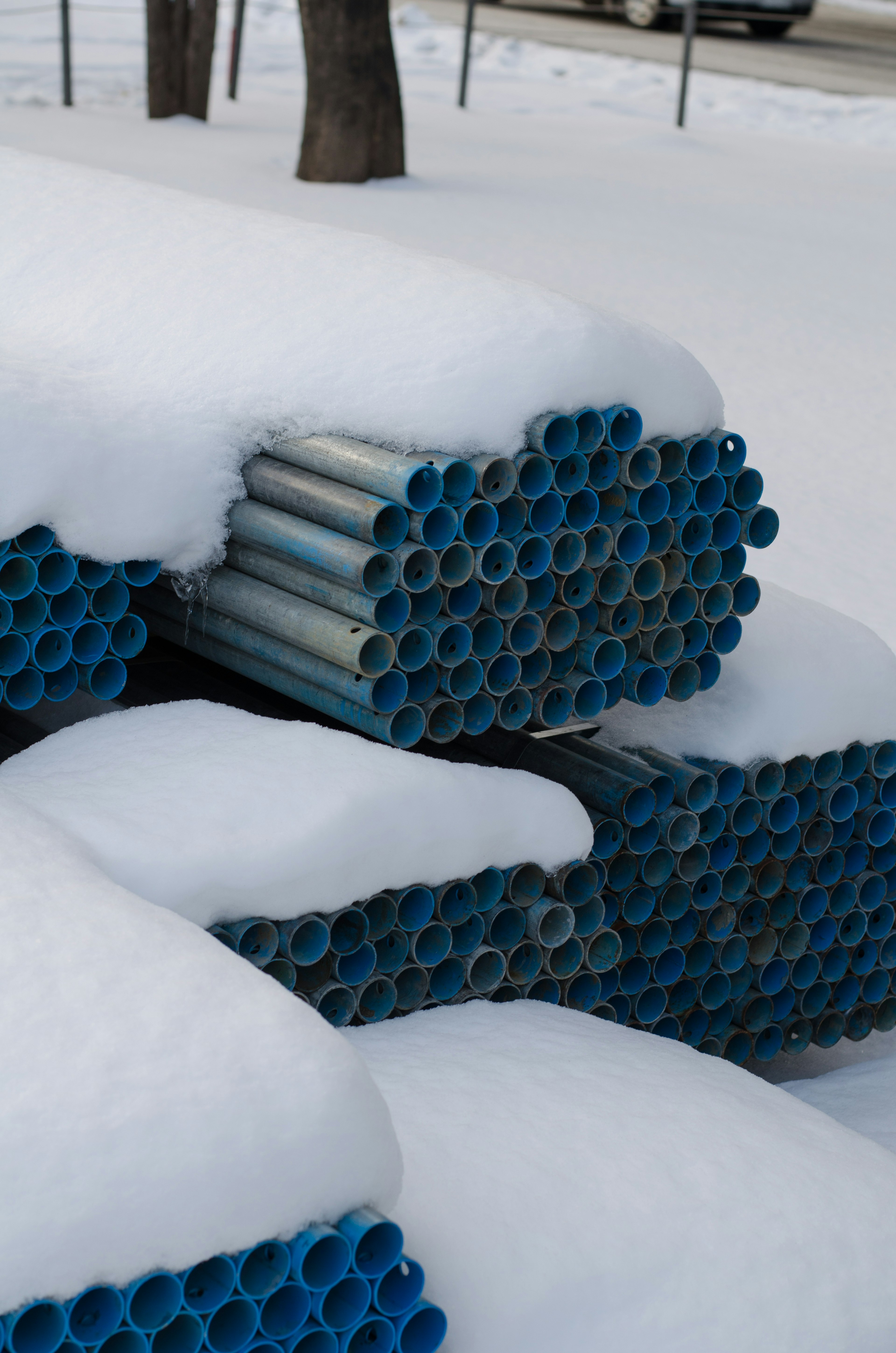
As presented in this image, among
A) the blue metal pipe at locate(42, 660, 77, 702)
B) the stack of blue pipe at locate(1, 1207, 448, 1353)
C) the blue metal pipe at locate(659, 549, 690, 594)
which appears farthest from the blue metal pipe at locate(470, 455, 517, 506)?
the stack of blue pipe at locate(1, 1207, 448, 1353)

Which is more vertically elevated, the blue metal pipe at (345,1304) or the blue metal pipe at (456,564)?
the blue metal pipe at (456,564)

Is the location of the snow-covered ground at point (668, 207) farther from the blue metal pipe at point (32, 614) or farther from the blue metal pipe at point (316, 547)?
the blue metal pipe at point (32, 614)

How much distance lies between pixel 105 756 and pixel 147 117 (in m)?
11.5

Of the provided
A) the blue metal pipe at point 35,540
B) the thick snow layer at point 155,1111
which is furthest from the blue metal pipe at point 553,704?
the thick snow layer at point 155,1111

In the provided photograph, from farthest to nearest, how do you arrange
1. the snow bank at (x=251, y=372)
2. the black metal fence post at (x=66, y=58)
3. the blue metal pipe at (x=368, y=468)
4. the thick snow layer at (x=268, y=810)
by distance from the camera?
the black metal fence post at (x=66, y=58), the snow bank at (x=251, y=372), the blue metal pipe at (x=368, y=468), the thick snow layer at (x=268, y=810)

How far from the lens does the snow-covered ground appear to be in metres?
7.36

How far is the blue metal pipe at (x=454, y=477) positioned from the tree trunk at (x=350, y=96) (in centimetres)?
804

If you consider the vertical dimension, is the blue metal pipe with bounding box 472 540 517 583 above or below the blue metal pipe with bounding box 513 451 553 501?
below

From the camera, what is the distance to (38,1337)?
2131 millimetres

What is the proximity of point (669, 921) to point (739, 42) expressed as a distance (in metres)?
21.0

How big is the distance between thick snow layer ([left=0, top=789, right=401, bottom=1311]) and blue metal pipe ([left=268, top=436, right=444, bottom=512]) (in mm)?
1222

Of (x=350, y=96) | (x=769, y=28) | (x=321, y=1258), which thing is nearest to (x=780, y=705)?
(x=321, y=1258)

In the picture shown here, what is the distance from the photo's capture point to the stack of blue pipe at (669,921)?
11.4 feet

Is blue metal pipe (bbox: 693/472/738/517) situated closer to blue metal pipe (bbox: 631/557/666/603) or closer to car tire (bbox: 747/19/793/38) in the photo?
blue metal pipe (bbox: 631/557/666/603)
